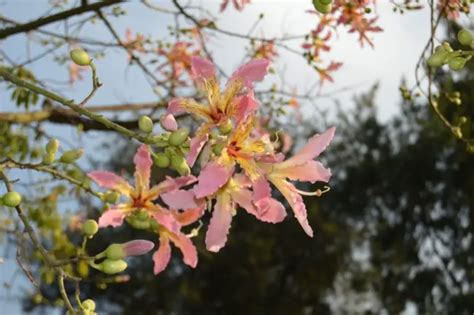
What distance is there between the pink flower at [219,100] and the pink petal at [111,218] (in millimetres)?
177

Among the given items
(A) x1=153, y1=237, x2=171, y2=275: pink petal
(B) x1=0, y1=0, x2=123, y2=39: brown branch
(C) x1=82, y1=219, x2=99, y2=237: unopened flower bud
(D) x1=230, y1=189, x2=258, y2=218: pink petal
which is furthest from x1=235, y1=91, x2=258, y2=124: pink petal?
(B) x1=0, y1=0, x2=123, y2=39: brown branch

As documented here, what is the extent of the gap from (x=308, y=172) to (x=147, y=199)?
23 cm

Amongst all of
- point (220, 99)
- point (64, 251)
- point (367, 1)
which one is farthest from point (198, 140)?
point (64, 251)

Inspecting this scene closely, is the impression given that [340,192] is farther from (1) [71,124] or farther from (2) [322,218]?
(1) [71,124]

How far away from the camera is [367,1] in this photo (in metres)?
1.57

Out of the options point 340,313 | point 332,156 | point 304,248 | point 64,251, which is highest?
point 64,251

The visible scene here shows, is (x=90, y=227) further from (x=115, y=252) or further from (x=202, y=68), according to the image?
(x=202, y=68)

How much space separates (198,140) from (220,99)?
0.23ft

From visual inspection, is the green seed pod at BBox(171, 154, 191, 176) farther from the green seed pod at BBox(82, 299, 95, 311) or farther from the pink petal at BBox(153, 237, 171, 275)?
the pink petal at BBox(153, 237, 171, 275)

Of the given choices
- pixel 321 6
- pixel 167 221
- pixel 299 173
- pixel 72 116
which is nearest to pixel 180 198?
pixel 167 221

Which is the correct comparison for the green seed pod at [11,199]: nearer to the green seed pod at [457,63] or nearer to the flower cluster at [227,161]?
the flower cluster at [227,161]

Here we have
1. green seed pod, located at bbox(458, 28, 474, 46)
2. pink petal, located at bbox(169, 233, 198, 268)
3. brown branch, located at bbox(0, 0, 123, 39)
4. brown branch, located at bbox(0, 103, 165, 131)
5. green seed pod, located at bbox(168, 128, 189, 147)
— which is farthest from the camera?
brown branch, located at bbox(0, 103, 165, 131)

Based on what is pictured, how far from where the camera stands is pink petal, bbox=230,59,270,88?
2.57 feet

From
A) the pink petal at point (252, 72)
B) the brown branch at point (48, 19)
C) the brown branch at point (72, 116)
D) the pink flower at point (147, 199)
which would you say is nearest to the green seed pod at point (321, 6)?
the pink petal at point (252, 72)
